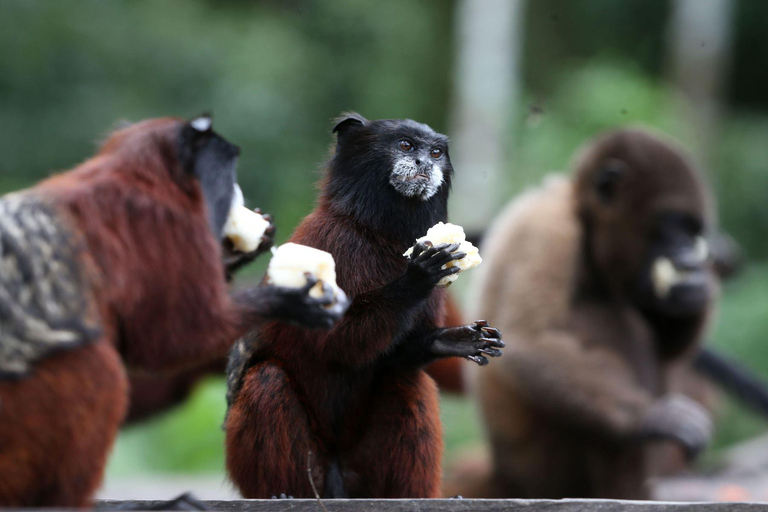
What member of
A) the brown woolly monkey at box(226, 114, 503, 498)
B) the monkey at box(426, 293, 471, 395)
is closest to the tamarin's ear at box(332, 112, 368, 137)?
the brown woolly monkey at box(226, 114, 503, 498)

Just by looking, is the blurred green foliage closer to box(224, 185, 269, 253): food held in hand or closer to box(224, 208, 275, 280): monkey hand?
box(224, 208, 275, 280): monkey hand

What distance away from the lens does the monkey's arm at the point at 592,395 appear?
6.38m

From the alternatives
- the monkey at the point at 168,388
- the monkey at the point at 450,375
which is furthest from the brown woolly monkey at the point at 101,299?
the monkey at the point at 168,388

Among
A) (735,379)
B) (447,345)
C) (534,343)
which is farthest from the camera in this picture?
(735,379)

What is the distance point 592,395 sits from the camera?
6.50 m

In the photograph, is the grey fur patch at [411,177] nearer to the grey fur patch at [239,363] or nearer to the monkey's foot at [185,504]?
the grey fur patch at [239,363]

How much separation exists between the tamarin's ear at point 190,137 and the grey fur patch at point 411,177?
2.52 feet

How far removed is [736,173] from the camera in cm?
1596

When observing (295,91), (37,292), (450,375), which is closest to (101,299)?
(37,292)

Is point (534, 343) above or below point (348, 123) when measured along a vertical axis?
above

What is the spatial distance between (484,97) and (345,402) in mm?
12639

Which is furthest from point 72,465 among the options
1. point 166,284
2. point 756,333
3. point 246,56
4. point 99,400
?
point 246,56

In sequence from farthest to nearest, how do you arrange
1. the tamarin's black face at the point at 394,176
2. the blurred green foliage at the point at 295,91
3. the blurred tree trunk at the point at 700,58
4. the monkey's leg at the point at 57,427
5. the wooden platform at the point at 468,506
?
the blurred tree trunk at the point at 700,58 < the blurred green foliage at the point at 295,91 < the tamarin's black face at the point at 394,176 < the wooden platform at the point at 468,506 < the monkey's leg at the point at 57,427

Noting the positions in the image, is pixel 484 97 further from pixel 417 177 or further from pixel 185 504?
pixel 185 504
